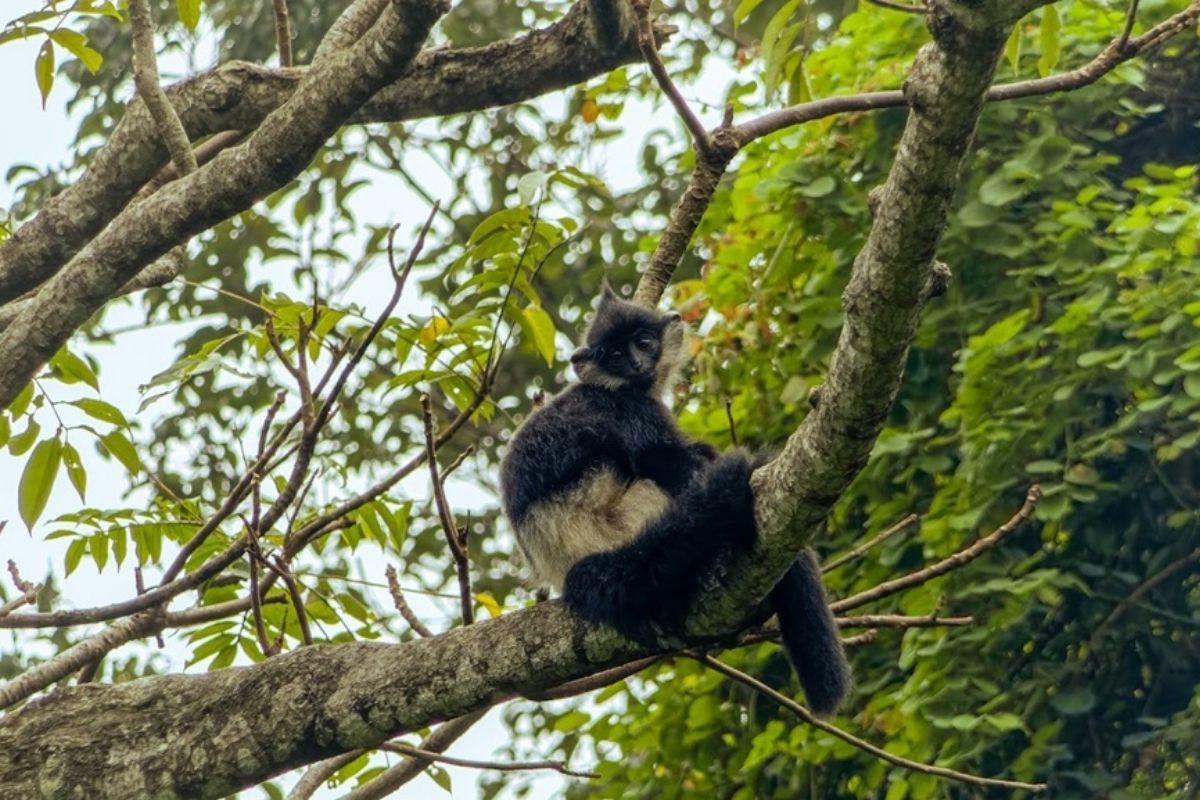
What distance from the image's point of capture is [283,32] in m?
4.38

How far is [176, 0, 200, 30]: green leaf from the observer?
406 centimetres

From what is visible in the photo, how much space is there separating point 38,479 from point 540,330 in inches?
54.9

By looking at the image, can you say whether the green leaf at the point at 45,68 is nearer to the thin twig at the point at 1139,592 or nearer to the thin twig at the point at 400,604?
the thin twig at the point at 400,604

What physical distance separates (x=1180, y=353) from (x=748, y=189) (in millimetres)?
2117

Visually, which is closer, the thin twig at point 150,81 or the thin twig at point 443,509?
the thin twig at point 443,509

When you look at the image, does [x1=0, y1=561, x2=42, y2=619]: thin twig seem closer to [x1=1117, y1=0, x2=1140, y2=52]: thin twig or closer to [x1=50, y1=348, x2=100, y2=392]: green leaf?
[x1=50, y1=348, x2=100, y2=392]: green leaf

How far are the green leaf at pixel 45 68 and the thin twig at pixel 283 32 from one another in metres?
0.63

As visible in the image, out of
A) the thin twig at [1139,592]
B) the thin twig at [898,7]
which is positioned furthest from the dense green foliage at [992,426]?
the thin twig at [898,7]

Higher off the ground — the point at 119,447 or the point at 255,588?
the point at 119,447

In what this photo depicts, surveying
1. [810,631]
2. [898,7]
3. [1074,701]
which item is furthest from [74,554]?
[1074,701]

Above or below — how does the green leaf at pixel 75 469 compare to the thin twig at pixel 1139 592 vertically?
above

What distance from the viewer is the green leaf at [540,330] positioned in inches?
158

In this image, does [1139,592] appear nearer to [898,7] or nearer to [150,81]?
[898,7]

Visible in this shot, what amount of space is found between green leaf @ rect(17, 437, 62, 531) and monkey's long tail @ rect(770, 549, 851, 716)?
76.7 inches
